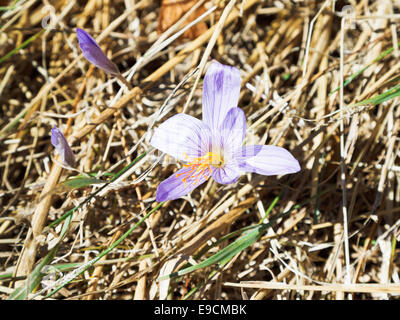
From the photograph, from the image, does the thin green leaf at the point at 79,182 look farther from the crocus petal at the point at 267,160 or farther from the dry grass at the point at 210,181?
the crocus petal at the point at 267,160

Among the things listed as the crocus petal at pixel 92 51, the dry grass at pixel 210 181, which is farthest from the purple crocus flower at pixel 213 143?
the crocus petal at pixel 92 51

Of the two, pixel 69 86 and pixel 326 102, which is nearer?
pixel 326 102

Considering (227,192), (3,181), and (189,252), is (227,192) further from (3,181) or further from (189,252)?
(3,181)

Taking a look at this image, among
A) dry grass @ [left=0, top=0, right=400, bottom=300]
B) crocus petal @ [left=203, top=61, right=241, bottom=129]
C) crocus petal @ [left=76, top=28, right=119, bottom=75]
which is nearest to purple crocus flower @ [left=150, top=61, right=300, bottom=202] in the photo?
crocus petal @ [left=203, top=61, right=241, bottom=129]

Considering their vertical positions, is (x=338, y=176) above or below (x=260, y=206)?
above

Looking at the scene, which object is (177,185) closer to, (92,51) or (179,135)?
(179,135)

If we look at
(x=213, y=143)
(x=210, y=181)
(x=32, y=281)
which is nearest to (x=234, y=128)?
(x=213, y=143)
